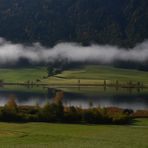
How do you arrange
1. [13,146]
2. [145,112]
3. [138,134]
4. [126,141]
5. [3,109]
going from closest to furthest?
[13,146] → [126,141] → [138,134] → [3,109] → [145,112]

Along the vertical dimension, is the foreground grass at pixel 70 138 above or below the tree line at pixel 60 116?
below

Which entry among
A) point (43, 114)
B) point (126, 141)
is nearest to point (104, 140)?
point (126, 141)

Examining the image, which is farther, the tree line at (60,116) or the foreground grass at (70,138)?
the tree line at (60,116)

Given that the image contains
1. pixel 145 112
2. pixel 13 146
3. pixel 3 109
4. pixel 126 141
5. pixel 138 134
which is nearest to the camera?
pixel 13 146

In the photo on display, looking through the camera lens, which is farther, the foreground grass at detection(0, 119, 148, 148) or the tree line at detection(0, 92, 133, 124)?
the tree line at detection(0, 92, 133, 124)

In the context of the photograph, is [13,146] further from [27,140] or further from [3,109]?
[3,109]

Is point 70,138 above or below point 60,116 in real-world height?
below

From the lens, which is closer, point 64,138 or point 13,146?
point 13,146

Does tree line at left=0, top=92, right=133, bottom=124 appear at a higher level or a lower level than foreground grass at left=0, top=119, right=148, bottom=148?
higher

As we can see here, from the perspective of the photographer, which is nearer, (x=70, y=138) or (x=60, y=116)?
(x=70, y=138)

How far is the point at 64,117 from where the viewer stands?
336ft

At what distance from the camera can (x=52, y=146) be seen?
5600cm

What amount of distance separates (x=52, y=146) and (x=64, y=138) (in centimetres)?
1040

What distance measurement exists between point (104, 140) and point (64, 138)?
5.93 m
